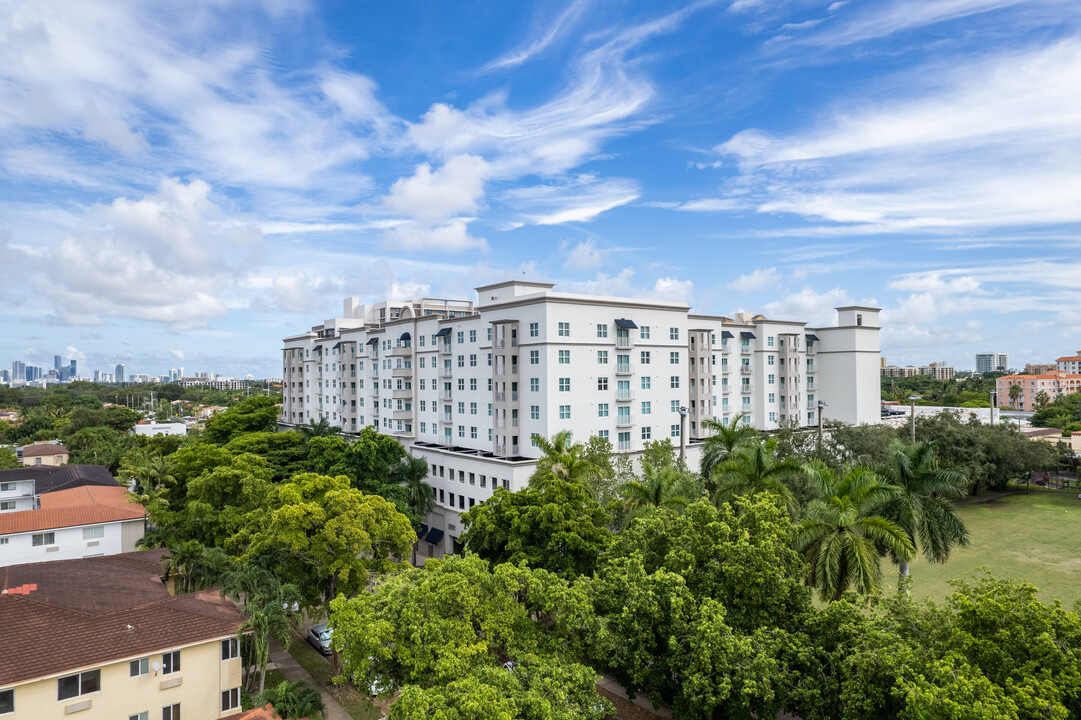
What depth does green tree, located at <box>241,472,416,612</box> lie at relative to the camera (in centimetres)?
2536

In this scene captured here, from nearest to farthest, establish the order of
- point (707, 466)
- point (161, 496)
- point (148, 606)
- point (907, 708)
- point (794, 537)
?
point (907, 708) → point (794, 537) → point (148, 606) → point (707, 466) → point (161, 496)

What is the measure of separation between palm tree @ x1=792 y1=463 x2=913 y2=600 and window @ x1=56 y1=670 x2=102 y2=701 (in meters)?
22.4

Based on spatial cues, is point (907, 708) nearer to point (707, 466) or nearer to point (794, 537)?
point (794, 537)

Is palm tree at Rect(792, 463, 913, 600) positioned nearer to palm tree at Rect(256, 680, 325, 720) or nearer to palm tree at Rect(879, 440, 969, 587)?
palm tree at Rect(879, 440, 969, 587)

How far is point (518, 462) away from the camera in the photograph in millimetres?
40156

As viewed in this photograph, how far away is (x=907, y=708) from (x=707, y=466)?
21.1 meters

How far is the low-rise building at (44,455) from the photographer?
65312mm

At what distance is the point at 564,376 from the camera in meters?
41.8

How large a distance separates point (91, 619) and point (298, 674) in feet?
28.4

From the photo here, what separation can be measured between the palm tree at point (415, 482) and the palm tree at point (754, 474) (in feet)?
75.5

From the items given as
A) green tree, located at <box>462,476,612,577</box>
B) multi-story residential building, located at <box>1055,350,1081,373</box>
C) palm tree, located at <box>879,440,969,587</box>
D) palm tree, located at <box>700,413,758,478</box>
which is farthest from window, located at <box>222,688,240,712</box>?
multi-story residential building, located at <box>1055,350,1081,373</box>

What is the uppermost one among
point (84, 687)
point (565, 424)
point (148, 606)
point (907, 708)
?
point (565, 424)

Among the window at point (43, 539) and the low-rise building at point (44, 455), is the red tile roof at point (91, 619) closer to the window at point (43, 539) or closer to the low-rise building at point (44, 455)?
the window at point (43, 539)

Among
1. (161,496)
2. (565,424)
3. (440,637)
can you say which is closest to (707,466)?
(565,424)
